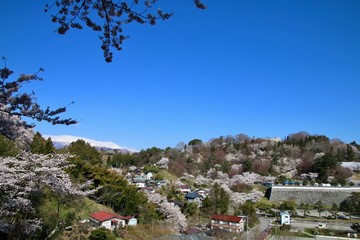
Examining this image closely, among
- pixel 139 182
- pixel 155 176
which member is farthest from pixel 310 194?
pixel 139 182

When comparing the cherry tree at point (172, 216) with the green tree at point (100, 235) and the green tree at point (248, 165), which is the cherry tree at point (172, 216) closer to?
the green tree at point (100, 235)

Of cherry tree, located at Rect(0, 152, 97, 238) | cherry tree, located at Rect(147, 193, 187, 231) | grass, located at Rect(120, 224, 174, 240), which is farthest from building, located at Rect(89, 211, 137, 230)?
cherry tree, located at Rect(0, 152, 97, 238)

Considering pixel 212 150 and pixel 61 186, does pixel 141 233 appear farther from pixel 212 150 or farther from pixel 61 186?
pixel 212 150

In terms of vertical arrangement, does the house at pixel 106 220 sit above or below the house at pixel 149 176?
below

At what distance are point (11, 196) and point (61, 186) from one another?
118cm

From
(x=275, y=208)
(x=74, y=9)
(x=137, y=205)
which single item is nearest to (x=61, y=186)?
(x=74, y=9)

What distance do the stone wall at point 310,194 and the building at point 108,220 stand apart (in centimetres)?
2357

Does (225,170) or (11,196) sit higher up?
(225,170)

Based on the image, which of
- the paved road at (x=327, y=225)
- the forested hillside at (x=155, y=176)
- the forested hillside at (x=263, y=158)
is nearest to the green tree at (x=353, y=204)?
the paved road at (x=327, y=225)

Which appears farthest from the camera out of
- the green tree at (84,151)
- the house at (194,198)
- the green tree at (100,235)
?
the house at (194,198)

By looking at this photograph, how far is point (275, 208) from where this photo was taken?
112 feet

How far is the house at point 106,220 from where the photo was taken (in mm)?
18050

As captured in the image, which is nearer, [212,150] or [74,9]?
[74,9]

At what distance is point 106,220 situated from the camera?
18328mm
